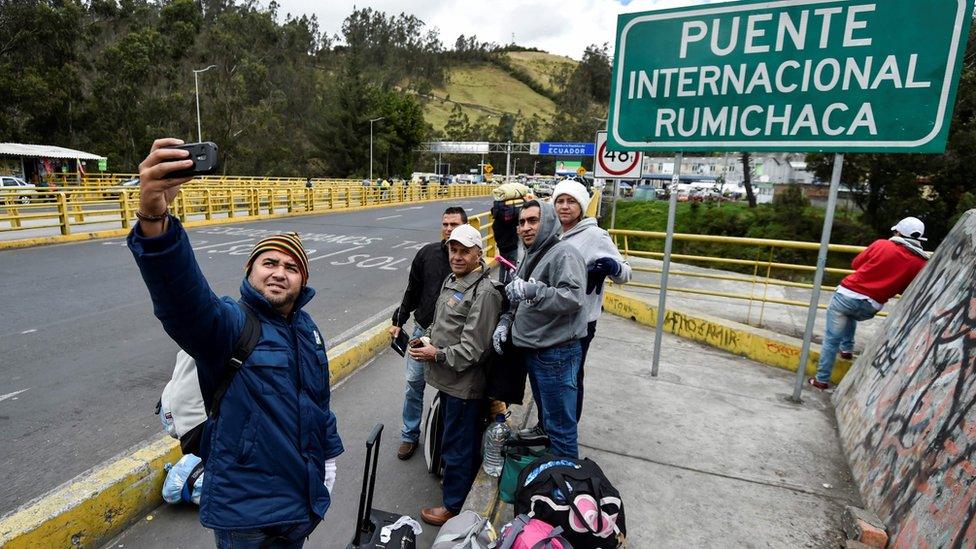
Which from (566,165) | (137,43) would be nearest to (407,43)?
(566,165)

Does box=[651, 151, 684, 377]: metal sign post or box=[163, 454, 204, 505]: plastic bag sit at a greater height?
box=[651, 151, 684, 377]: metal sign post

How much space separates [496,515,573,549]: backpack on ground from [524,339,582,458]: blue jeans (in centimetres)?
93

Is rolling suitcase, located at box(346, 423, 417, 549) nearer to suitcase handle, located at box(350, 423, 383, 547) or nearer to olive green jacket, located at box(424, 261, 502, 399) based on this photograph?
suitcase handle, located at box(350, 423, 383, 547)

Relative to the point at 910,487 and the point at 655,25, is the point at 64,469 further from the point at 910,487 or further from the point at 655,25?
the point at 655,25

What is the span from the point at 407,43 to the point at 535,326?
140m

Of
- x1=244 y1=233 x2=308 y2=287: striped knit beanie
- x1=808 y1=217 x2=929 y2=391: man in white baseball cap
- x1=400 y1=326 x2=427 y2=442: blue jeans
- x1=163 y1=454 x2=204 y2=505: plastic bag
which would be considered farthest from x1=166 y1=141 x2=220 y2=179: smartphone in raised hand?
x1=808 y1=217 x2=929 y2=391: man in white baseball cap

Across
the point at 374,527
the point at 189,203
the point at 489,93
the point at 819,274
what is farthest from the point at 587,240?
the point at 489,93

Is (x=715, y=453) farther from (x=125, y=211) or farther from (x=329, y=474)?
(x=125, y=211)

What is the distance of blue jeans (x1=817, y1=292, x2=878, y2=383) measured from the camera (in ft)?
15.6

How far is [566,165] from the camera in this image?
8219cm

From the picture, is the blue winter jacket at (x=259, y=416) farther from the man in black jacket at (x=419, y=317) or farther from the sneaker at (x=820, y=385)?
the sneaker at (x=820, y=385)

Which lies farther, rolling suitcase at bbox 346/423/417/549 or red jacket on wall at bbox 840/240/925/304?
red jacket on wall at bbox 840/240/925/304

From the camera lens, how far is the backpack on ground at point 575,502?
2.25 meters

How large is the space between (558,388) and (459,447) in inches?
27.2
